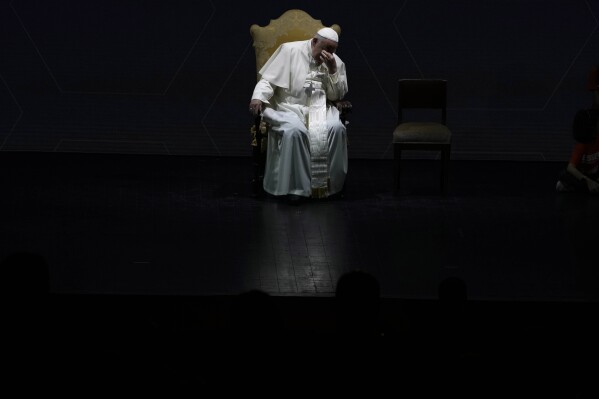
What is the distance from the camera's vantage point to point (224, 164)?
26.6ft

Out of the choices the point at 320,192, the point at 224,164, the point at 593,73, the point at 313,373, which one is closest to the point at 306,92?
the point at 320,192

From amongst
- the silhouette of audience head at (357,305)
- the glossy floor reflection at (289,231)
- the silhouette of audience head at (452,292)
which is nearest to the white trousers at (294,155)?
the glossy floor reflection at (289,231)

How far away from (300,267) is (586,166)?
8.68 ft

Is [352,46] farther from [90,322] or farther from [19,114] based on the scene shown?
[90,322]

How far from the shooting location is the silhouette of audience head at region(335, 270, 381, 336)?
269 cm

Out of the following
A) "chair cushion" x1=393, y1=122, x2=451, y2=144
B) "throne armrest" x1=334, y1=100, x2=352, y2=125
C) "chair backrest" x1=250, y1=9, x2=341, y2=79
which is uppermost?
"chair backrest" x1=250, y1=9, x2=341, y2=79

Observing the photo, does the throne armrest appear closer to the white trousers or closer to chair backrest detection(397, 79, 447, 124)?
the white trousers

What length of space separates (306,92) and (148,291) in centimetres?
272

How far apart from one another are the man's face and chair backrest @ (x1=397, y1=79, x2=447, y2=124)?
0.63 m

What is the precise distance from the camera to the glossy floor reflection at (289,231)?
490 cm

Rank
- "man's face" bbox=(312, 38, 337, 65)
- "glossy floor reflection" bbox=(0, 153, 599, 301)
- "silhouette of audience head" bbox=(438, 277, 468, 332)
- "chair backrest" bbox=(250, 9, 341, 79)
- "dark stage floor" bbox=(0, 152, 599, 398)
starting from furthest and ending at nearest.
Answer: "chair backrest" bbox=(250, 9, 341, 79) < "man's face" bbox=(312, 38, 337, 65) < "glossy floor reflection" bbox=(0, 153, 599, 301) < "silhouette of audience head" bbox=(438, 277, 468, 332) < "dark stage floor" bbox=(0, 152, 599, 398)

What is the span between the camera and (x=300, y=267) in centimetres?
513

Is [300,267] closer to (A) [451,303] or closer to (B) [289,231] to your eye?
(B) [289,231]

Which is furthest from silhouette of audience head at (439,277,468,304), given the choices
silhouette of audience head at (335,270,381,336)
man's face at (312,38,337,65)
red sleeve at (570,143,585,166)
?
red sleeve at (570,143,585,166)
